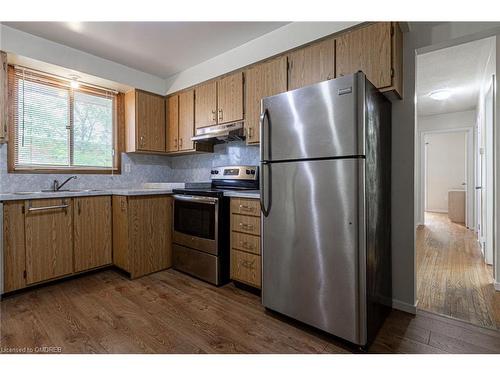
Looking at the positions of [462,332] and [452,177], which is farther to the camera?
[452,177]

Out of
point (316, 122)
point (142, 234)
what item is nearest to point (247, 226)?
point (316, 122)

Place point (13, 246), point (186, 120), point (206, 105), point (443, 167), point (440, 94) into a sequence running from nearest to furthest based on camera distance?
point (13, 246)
point (206, 105)
point (186, 120)
point (440, 94)
point (443, 167)

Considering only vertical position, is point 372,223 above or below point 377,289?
above

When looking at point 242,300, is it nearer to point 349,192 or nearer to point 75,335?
point 75,335

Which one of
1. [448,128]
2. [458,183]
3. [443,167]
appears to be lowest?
[458,183]

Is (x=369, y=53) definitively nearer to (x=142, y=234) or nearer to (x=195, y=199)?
(x=195, y=199)

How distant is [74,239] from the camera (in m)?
2.61

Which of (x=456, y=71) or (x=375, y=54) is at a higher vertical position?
(x=456, y=71)

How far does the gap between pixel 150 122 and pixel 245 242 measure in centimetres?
215

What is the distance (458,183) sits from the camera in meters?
7.37

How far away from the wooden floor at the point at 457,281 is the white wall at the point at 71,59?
3835 millimetres

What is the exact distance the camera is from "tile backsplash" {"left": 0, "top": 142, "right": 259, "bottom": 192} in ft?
8.73

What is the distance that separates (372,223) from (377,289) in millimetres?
469
